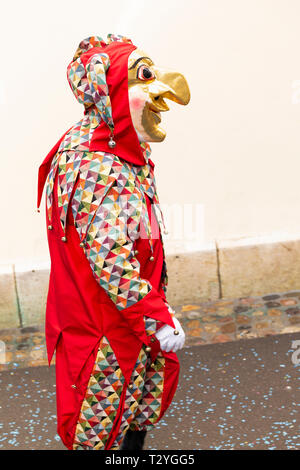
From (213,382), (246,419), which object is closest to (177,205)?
(213,382)

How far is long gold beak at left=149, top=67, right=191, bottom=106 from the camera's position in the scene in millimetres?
2879

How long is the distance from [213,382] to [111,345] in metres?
1.53

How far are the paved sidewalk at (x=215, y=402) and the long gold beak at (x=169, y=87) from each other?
175cm

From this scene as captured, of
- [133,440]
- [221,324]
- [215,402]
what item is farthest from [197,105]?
[133,440]

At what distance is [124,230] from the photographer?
9.19 feet

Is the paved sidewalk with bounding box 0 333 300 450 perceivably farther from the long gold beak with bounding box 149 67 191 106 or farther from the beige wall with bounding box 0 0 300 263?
the long gold beak with bounding box 149 67 191 106

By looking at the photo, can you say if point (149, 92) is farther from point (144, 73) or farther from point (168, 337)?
point (168, 337)

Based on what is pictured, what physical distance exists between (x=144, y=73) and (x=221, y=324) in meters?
2.52

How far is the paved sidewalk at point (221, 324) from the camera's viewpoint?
485 centimetres

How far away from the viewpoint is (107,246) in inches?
109

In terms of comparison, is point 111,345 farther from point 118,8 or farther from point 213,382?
point 118,8

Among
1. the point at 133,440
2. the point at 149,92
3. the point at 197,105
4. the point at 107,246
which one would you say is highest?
the point at 149,92
